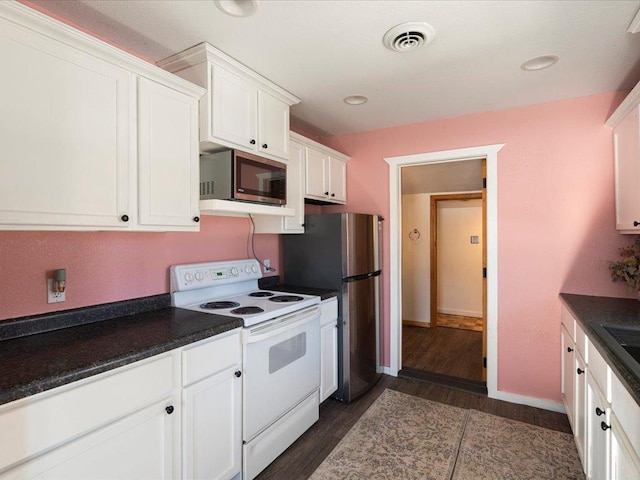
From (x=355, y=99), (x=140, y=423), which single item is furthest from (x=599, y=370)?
(x=355, y=99)

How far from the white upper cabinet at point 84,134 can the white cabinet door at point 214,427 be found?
846 mm

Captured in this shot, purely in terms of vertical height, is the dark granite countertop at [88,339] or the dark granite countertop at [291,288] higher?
the dark granite countertop at [291,288]

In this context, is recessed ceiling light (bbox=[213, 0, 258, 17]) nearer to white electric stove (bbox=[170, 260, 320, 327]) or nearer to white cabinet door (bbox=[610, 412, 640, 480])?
white electric stove (bbox=[170, 260, 320, 327])

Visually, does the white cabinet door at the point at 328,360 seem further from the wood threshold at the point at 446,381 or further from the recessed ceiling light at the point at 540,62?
the recessed ceiling light at the point at 540,62

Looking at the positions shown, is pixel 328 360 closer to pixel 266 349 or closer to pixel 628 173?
pixel 266 349

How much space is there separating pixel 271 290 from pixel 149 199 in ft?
4.37

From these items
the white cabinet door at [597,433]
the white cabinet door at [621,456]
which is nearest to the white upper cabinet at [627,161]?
the white cabinet door at [597,433]

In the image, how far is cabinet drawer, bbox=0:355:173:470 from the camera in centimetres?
100

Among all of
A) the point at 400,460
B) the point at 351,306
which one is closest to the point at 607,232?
the point at 351,306

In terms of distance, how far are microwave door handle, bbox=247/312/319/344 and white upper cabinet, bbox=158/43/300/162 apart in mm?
1106

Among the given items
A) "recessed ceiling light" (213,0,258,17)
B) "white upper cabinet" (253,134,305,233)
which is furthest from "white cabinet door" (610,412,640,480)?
"recessed ceiling light" (213,0,258,17)

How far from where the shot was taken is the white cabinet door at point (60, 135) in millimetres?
1232

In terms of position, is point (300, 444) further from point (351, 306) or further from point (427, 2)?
point (427, 2)

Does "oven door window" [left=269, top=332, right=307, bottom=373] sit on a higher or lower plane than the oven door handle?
lower
